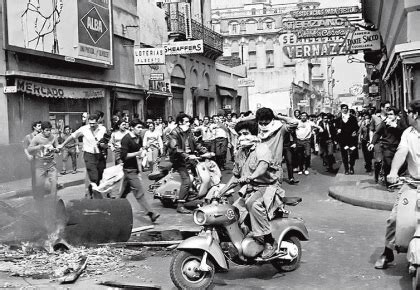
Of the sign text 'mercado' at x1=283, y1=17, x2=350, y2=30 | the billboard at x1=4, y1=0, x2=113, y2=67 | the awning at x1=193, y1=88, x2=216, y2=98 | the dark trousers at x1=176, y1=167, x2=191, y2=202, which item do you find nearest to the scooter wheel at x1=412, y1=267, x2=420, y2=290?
the dark trousers at x1=176, y1=167, x2=191, y2=202

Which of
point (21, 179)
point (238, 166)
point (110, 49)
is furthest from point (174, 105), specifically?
point (238, 166)

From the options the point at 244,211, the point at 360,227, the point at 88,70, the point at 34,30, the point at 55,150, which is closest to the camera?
the point at 244,211

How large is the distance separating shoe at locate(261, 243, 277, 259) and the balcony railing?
2707 cm

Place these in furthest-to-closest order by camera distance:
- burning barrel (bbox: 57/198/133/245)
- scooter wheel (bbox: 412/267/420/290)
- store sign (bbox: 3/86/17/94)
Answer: store sign (bbox: 3/86/17/94) < burning barrel (bbox: 57/198/133/245) < scooter wheel (bbox: 412/267/420/290)

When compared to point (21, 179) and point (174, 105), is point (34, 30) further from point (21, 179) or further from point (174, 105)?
point (174, 105)

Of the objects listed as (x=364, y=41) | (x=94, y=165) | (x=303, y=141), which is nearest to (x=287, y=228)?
(x=94, y=165)

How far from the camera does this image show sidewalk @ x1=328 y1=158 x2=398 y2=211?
10.6 metres

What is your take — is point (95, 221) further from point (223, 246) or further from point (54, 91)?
point (54, 91)

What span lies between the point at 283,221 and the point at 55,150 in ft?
18.9

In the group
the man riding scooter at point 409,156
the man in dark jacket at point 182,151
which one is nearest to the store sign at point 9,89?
the man in dark jacket at point 182,151

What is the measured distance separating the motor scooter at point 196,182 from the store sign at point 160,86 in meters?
17.4

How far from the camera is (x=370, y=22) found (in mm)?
30172

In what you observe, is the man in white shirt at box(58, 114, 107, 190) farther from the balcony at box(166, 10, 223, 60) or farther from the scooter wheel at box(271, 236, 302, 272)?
the balcony at box(166, 10, 223, 60)

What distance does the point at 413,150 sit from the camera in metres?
5.79
